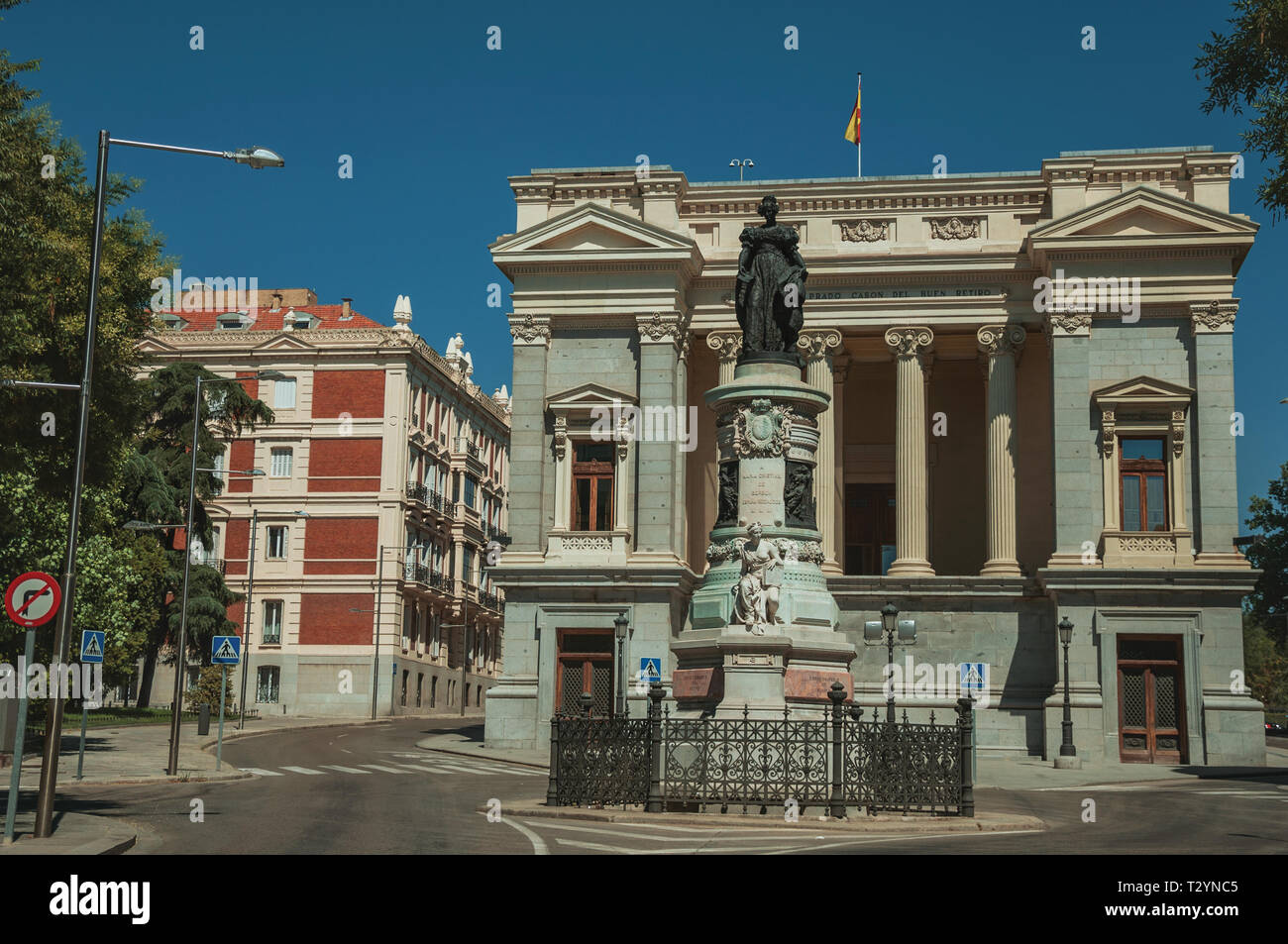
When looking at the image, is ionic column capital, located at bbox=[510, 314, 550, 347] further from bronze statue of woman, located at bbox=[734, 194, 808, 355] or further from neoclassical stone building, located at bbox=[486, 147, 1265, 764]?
bronze statue of woman, located at bbox=[734, 194, 808, 355]

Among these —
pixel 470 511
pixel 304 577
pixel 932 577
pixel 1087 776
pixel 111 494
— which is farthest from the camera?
pixel 470 511

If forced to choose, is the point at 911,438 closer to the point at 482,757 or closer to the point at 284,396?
the point at 482,757

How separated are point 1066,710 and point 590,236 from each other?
76.3 ft

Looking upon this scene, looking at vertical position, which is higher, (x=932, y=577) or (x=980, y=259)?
(x=980, y=259)

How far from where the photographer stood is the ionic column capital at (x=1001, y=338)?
178 feet

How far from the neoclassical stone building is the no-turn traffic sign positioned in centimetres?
2985

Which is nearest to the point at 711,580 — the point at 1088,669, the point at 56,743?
the point at 56,743

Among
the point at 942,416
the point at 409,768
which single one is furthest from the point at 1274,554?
the point at 409,768

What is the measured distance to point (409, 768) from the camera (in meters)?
39.4

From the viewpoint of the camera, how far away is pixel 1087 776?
1658 inches

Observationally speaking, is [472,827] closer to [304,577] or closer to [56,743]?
[56,743]

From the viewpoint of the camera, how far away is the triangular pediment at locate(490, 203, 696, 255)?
53625 millimetres

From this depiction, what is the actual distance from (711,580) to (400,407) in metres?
58.0

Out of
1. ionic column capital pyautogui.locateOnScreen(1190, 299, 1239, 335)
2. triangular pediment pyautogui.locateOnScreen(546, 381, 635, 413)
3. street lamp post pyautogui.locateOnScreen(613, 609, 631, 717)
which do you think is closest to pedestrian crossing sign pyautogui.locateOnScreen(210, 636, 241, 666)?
street lamp post pyautogui.locateOnScreen(613, 609, 631, 717)
